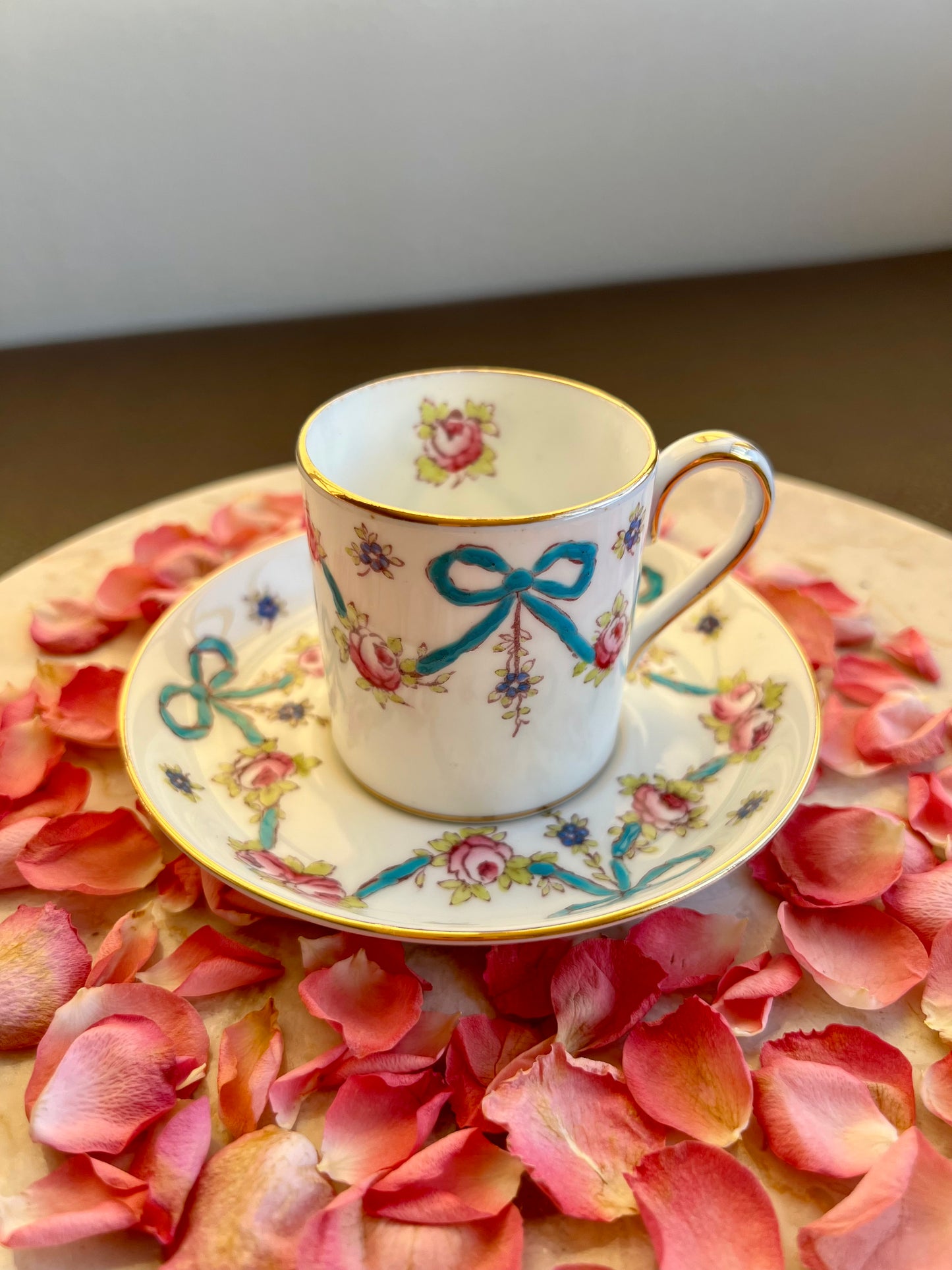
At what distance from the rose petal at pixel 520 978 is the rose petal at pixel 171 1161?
0.12m

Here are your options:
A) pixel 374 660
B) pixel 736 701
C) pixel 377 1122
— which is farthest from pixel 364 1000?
pixel 736 701

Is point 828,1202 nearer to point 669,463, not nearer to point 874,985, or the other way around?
point 874,985

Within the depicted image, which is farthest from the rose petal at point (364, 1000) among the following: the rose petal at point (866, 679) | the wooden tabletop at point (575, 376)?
the wooden tabletop at point (575, 376)

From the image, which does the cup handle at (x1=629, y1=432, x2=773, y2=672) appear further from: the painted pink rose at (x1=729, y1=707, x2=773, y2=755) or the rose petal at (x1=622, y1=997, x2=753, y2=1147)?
the rose petal at (x1=622, y1=997, x2=753, y2=1147)

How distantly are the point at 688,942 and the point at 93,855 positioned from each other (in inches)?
11.5

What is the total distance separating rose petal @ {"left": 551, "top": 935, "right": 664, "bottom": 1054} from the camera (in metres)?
0.38

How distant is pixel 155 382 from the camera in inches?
45.4

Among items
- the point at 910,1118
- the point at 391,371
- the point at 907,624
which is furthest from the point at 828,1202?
the point at 391,371

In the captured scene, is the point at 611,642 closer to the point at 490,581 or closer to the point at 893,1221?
the point at 490,581

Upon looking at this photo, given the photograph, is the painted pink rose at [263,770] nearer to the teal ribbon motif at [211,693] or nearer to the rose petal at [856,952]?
the teal ribbon motif at [211,693]

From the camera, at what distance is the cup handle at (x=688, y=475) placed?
45cm

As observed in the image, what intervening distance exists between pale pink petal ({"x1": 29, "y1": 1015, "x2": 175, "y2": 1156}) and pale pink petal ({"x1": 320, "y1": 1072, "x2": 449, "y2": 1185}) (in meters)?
0.07

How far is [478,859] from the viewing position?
0.45 m

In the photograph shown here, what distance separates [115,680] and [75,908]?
0.15 metres
